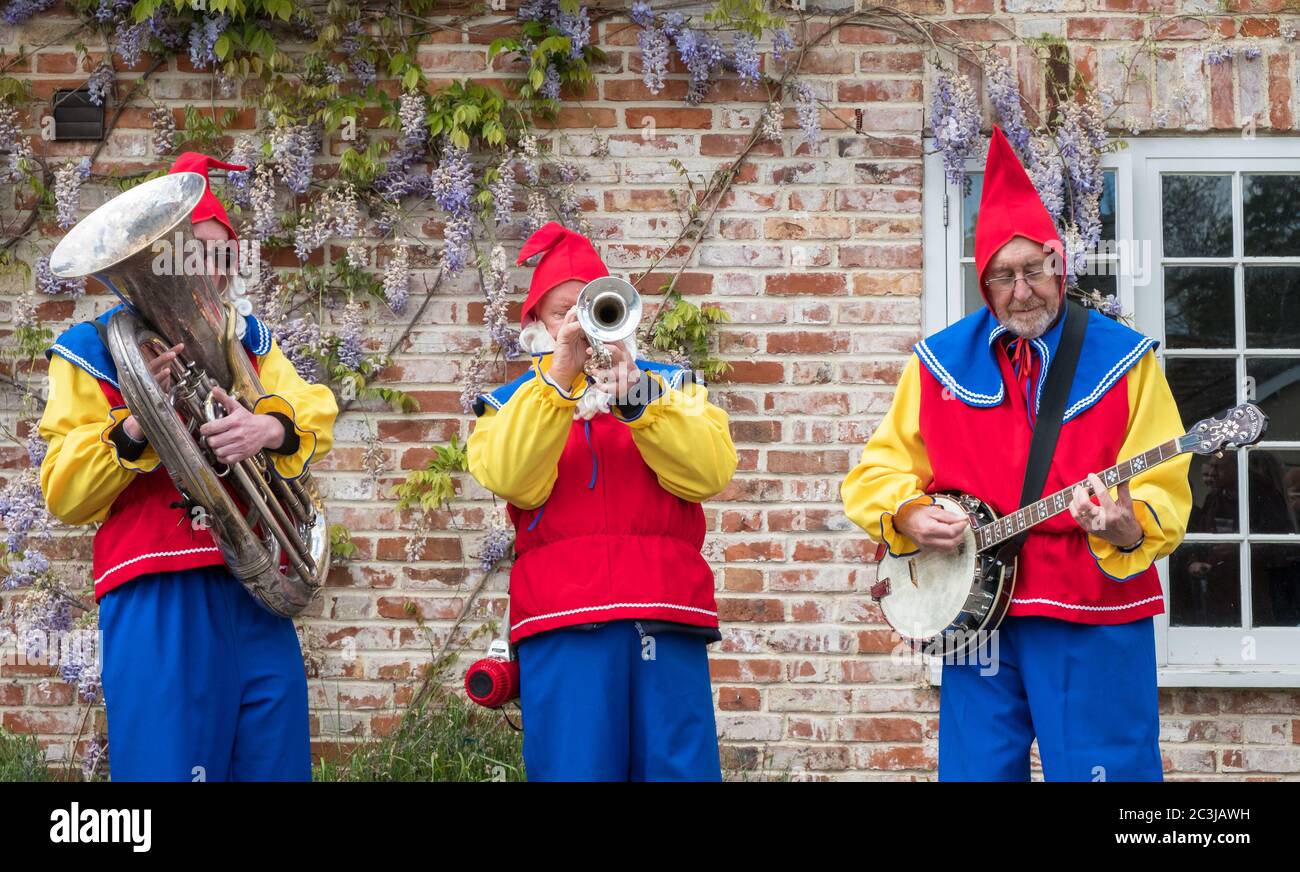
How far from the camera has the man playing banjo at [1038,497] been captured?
10.6ft

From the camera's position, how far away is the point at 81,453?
342 centimetres

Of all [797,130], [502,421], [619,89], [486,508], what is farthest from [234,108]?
[502,421]

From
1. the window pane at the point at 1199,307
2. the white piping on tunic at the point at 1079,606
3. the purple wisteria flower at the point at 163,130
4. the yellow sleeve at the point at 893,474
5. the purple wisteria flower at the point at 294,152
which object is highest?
the purple wisteria flower at the point at 163,130

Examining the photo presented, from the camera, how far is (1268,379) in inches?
191

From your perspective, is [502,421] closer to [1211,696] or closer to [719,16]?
[719,16]

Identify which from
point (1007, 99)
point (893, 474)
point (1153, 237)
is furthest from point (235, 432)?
point (1153, 237)

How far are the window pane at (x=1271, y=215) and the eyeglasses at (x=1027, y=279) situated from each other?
1823mm

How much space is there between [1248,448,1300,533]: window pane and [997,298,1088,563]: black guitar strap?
179cm

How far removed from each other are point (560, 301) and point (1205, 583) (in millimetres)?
2634

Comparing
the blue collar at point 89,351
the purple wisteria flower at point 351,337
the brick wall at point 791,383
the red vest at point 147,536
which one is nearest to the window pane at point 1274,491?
the brick wall at point 791,383

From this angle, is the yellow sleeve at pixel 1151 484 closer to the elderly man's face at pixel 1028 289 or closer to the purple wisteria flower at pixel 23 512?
the elderly man's face at pixel 1028 289

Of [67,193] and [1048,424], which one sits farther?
[67,193]

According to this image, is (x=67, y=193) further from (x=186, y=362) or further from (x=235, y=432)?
(x=235, y=432)

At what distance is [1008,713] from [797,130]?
2364 mm
